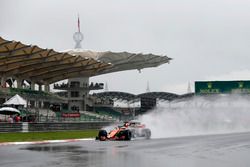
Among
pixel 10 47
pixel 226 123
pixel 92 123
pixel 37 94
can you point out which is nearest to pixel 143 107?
pixel 92 123

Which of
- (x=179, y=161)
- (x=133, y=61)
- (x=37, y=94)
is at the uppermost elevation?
(x=133, y=61)

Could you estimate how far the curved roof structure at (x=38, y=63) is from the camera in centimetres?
6347

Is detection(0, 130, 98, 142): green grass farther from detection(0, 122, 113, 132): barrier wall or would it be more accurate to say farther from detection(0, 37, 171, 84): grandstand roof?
detection(0, 37, 171, 84): grandstand roof

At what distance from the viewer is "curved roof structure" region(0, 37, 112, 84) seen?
6347 cm

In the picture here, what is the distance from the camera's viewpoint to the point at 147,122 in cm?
4750

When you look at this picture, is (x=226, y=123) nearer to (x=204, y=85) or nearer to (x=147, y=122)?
(x=147, y=122)

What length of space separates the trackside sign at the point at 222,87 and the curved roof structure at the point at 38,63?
17507mm

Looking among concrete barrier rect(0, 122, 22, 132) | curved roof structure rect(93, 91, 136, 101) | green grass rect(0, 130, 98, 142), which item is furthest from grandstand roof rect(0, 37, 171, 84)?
green grass rect(0, 130, 98, 142)

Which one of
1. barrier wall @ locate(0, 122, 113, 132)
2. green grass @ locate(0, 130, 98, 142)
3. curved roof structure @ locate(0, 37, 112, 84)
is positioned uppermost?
curved roof structure @ locate(0, 37, 112, 84)

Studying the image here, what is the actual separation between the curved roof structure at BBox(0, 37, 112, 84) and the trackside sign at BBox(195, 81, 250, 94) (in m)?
17.5

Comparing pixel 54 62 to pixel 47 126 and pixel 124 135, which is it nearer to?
pixel 47 126

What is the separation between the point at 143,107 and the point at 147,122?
21.5ft

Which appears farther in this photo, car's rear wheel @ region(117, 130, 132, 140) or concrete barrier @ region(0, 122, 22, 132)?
concrete barrier @ region(0, 122, 22, 132)

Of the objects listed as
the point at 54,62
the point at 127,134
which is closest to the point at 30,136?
the point at 127,134
